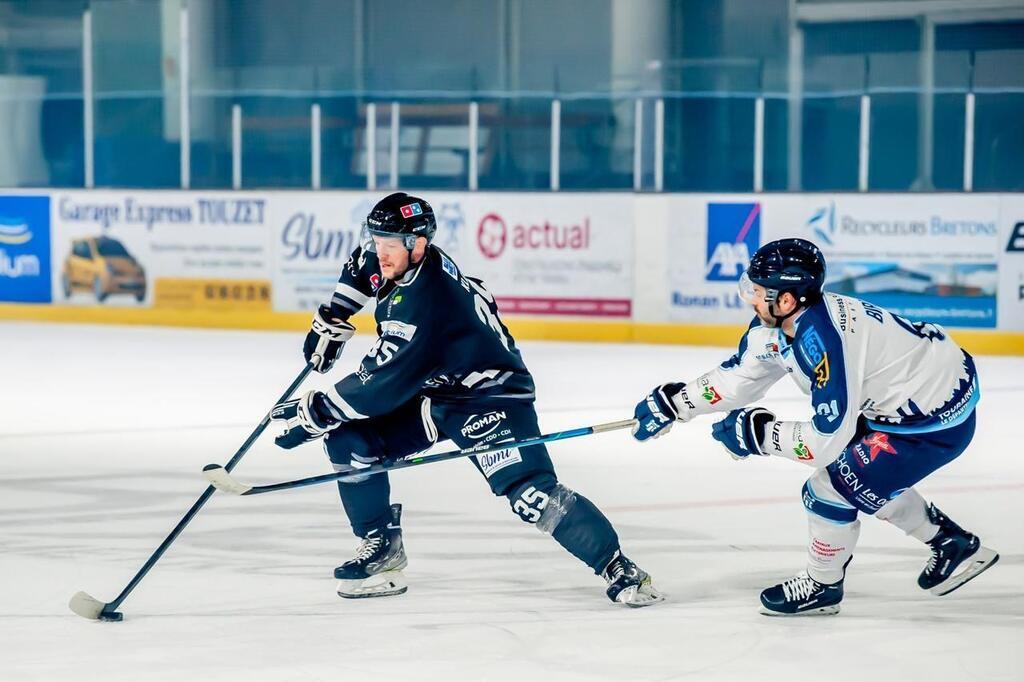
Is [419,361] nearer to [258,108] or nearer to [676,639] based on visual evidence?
[676,639]

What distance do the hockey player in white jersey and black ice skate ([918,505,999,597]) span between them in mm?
193

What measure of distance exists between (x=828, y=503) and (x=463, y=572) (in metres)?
1.07

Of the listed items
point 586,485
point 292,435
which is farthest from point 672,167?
point 292,435

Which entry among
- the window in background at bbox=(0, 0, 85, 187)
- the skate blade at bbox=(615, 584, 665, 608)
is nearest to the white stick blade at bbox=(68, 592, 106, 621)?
the skate blade at bbox=(615, 584, 665, 608)

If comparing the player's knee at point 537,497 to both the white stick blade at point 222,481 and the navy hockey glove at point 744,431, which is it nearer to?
the navy hockey glove at point 744,431

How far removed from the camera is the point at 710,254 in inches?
432

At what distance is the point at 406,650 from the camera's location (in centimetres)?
354

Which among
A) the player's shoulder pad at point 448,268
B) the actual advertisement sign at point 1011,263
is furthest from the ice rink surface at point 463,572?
the actual advertisement sign at point 1011,263

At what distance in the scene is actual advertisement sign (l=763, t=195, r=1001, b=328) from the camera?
10328mm

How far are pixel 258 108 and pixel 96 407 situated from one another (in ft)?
19.8

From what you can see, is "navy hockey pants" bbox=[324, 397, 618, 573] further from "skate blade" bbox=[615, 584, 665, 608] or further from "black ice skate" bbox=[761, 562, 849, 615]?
"black ice skate" bbox=[761, 562, 849, 615]

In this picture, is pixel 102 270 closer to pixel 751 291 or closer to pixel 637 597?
pixel 637 597

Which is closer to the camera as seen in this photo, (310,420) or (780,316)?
(780,316)

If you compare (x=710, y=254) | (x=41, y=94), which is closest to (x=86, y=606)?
(x=710, y=254)
